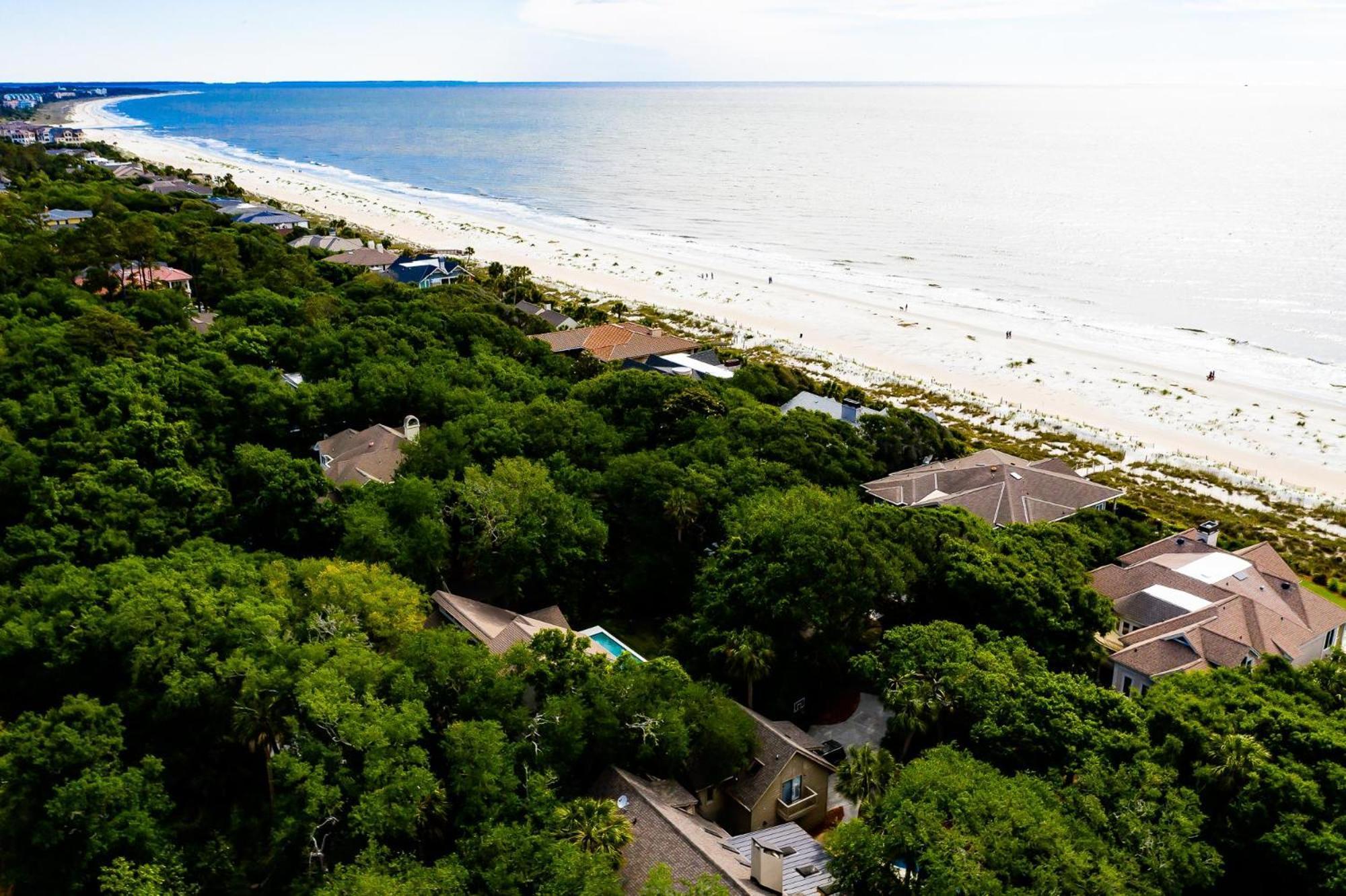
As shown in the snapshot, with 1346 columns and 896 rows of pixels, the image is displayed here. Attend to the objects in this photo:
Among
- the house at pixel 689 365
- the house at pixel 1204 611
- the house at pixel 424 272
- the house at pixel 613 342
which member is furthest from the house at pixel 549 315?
the house at pixel 1204 611

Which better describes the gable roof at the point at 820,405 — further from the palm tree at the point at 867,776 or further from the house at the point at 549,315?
the palm tree at the point at 867,776

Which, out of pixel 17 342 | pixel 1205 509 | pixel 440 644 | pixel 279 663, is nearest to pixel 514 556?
pixel 440 644

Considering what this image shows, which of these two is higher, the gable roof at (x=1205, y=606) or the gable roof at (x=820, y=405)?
the gable roof at (x=820, y=405)

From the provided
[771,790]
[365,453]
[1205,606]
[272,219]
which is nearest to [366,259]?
[272,219]

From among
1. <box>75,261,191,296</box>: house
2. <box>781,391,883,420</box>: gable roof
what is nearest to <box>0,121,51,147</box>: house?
<box>75,261,191,296</box>: house

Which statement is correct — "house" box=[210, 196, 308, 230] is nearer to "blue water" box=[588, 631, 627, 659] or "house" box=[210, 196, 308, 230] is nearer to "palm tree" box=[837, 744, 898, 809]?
"blue water" box=[588, 631, 627, 659]

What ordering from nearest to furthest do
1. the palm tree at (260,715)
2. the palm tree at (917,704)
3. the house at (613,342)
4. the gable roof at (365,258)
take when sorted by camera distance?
1. the palm tree at (260,715)
2. the palm tree at (917,704)
3. the house at (613,342)
4. the gable roof at (365,258)
